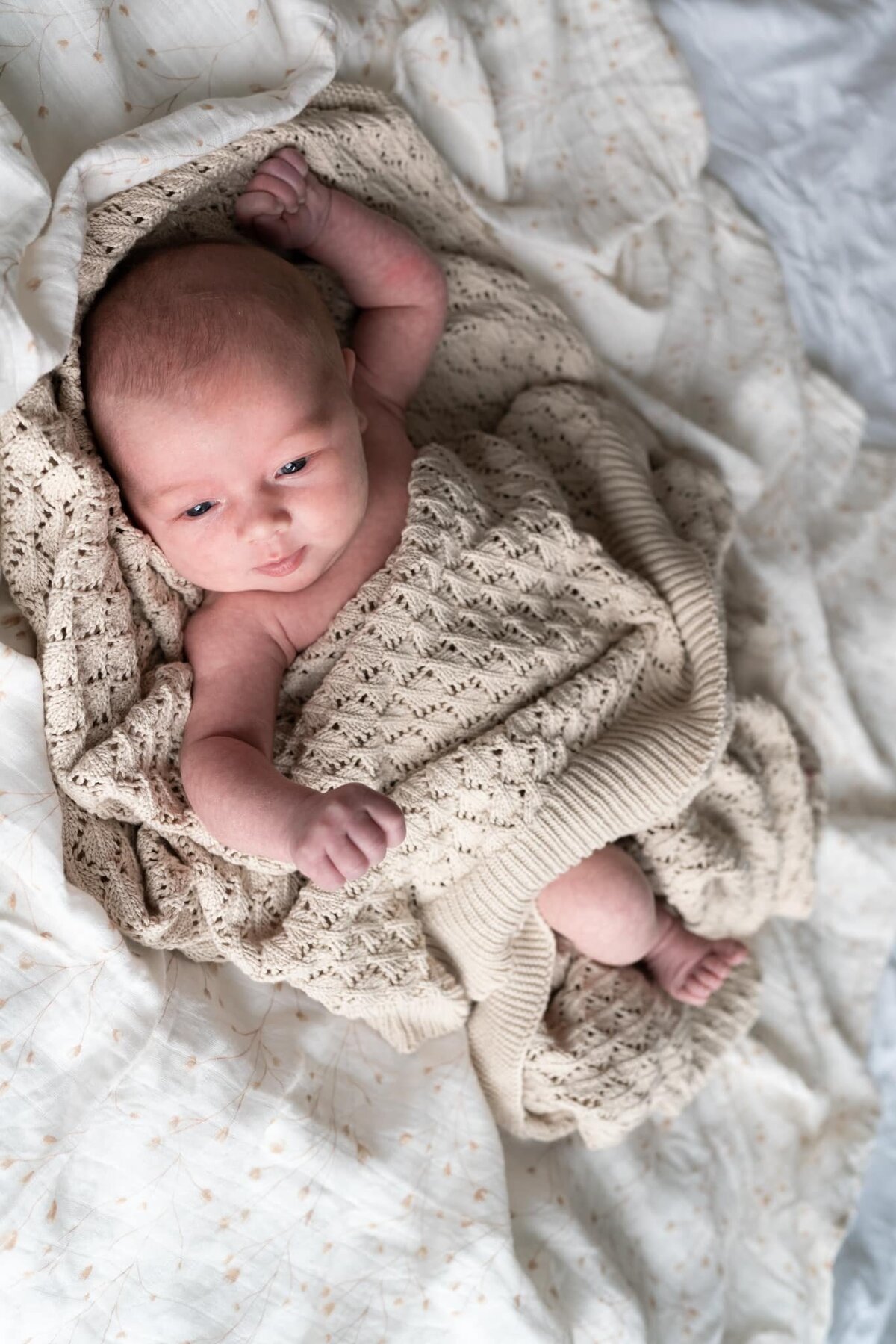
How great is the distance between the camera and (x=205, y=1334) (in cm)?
118

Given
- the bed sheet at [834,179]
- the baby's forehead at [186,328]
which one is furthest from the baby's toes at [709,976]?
the baby's forehead at [186,328]

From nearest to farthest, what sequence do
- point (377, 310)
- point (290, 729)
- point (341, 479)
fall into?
point (341, 479)
point (290, 729)
point (377, 310)

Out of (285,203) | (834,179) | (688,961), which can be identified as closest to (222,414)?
(285,203)

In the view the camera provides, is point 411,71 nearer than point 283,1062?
No

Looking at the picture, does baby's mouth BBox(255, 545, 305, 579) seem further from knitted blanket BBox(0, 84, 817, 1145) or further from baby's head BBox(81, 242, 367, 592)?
knitted blanket BBox(0, 84, 817, 1145)

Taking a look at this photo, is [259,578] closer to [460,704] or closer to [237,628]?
[237,628]

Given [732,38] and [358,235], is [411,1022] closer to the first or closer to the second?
[358,235]

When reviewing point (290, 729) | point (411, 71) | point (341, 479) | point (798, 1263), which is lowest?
point (798, 1263)

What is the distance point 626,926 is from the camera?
4.49ft

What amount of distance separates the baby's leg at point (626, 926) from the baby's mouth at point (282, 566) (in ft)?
1.68

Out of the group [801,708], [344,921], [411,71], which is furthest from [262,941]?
[411,71]

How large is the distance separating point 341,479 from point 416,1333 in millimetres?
1020

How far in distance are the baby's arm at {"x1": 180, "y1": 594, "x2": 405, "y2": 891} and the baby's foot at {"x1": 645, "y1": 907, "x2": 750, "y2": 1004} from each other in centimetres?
57

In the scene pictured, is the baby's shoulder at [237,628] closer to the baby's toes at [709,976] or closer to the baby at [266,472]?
the baby at [266,472]
